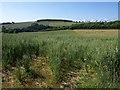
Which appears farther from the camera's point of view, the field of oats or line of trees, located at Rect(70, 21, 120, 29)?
line of trees, located at Rect(70, 21, 120, 29)

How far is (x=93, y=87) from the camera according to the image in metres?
5.41

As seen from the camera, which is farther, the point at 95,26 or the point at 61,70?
the point at 95,26

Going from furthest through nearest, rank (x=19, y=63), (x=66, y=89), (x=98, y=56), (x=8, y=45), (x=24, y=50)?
(x=24, y=50)
(x=8, y=45)
(x=19, y=63)
(x=98, y=56)
(x=66, y=89)

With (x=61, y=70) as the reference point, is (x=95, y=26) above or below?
above

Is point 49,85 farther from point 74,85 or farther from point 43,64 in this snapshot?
→ point 43,64

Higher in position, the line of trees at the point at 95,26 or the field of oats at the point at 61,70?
the line of trees at the point at 95,26

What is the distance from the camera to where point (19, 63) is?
7.70 metres

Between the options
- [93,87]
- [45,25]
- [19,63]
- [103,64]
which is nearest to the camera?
[93,87]

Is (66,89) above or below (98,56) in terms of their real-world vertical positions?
below

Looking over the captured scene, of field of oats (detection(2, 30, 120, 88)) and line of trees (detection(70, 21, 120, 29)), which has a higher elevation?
line of trees (detection(70, 21, 120, 29))

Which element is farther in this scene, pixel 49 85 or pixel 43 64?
pixel 43 64

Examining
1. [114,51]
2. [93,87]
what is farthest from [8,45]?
[93,87]

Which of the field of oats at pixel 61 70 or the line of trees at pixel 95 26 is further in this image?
the line of trees at pixel 95 26

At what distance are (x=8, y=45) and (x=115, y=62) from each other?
11.2 feet
